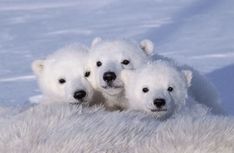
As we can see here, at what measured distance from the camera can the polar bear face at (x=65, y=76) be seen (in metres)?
3.07

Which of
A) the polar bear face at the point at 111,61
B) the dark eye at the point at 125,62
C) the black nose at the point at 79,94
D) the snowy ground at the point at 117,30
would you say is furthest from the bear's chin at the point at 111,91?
the snowy ground at the point at 117,30

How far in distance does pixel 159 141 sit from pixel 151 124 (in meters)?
0.20

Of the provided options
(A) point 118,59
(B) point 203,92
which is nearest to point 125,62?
(A) point 118,59

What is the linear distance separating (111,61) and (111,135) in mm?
1509

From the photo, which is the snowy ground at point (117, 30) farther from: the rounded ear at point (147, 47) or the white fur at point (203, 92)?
the rounded ear at point (147, 47)

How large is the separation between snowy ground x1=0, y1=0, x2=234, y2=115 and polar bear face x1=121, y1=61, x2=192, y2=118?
33.6 inches

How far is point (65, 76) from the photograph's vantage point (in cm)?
322

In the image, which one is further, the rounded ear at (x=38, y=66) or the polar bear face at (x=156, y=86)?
the rounded ear at (x=38, y=66)

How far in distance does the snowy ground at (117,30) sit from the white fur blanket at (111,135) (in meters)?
2.05

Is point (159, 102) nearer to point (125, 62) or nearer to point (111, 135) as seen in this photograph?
point (125, 62)

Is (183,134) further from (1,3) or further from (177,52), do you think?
(1,3)

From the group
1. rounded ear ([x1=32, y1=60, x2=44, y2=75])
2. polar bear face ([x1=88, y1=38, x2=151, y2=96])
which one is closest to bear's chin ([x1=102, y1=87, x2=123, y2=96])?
polar bear face ([x1=88, y1=38, x2=151, y2=96])

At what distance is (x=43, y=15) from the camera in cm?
819

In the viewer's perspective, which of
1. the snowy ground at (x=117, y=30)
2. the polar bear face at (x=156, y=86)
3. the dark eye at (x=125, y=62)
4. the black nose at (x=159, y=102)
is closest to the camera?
the black nose at (x=159, y=102)
